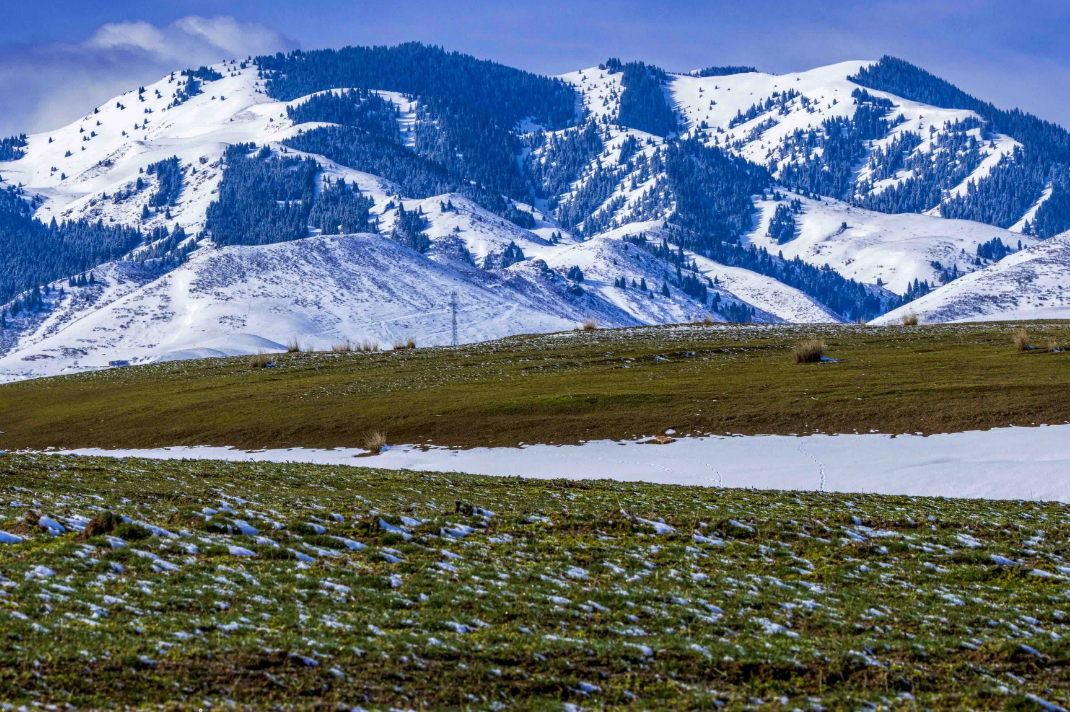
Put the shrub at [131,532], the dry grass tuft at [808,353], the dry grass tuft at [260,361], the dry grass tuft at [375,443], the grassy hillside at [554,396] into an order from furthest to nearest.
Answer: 1. the dry grass tuft at [260,361]
2. the dry grass tuft at [808,353]
3. the grassy hillside at [554,396]
4. the dry grass tuft at [375,443]
5. the shrub at [131,532]

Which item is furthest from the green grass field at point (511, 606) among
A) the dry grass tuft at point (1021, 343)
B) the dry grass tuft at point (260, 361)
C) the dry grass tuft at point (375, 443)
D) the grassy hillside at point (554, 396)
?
the dry grass tuft at point (260, 361)

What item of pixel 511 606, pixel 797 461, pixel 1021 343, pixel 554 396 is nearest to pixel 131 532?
pixel 511 606

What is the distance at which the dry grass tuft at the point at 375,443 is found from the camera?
41938 millimetres

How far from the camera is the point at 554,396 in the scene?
50.1m

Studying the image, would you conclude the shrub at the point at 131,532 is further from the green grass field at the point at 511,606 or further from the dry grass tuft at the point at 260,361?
the dry grass tuft at the point at 260,361

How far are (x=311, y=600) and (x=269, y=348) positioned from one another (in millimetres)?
143487

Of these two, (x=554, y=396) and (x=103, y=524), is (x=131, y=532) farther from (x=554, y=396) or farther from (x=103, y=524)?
(x=554, y=396)

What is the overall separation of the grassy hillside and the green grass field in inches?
866

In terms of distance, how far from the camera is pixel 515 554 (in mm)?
16844

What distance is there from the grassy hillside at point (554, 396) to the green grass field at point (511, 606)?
72.2 ft

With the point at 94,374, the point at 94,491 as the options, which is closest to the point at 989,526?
the point at 94,491

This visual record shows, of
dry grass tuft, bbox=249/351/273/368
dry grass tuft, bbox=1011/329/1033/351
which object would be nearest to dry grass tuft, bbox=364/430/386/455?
dry grass tuft, bbox=249/351/273/368

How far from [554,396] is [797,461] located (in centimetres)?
1593

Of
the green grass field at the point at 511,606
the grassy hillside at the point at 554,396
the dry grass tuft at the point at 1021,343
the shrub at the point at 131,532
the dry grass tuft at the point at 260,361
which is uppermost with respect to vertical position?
the dry grass tuft at the point at 1021,343
